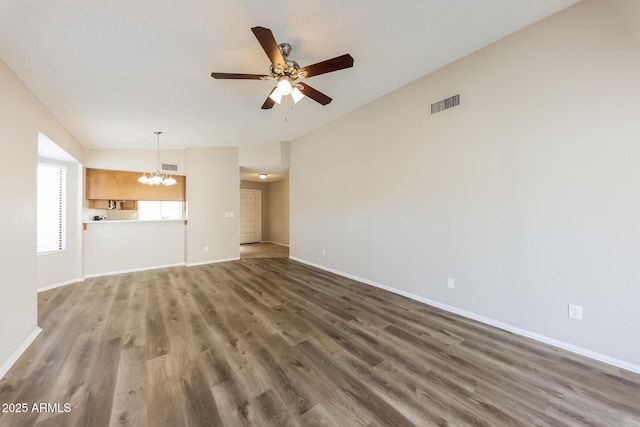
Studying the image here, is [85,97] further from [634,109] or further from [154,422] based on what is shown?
[634,109]

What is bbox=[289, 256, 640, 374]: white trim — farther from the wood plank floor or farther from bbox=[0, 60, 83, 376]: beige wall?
bbox=[0, 60, 83, 376]: beige wall

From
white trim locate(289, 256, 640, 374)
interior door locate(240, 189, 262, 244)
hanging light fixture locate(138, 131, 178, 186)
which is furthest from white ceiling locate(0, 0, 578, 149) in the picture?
interior door locate(240, 189, 262, 244)

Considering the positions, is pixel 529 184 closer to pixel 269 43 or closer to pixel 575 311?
pixel 575 311

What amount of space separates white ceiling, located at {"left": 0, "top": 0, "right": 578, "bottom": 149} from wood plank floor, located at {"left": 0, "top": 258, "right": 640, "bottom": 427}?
108 inches

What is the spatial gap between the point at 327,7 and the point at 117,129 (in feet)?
13.6

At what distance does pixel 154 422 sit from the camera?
151cm

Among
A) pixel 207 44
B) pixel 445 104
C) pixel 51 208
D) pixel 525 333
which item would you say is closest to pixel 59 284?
pixel 51 208

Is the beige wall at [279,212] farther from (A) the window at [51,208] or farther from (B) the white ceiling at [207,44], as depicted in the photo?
(A) the window at [51,208]

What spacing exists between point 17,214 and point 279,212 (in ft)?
22.5

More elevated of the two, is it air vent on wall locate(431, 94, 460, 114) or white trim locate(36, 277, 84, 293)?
air vent on wall locate(431, 94, 460, 114)

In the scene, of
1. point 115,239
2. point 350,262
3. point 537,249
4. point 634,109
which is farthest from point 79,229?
point 634,109

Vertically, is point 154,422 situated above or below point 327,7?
below

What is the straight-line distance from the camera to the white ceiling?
1.90m

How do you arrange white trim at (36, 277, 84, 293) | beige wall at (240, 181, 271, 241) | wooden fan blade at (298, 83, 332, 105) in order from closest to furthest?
wooden fan blade at (298, 83, 332, 105) < white trim at (36, 277, 84, 293) < beige wall at (240, 181, 271, 241)
